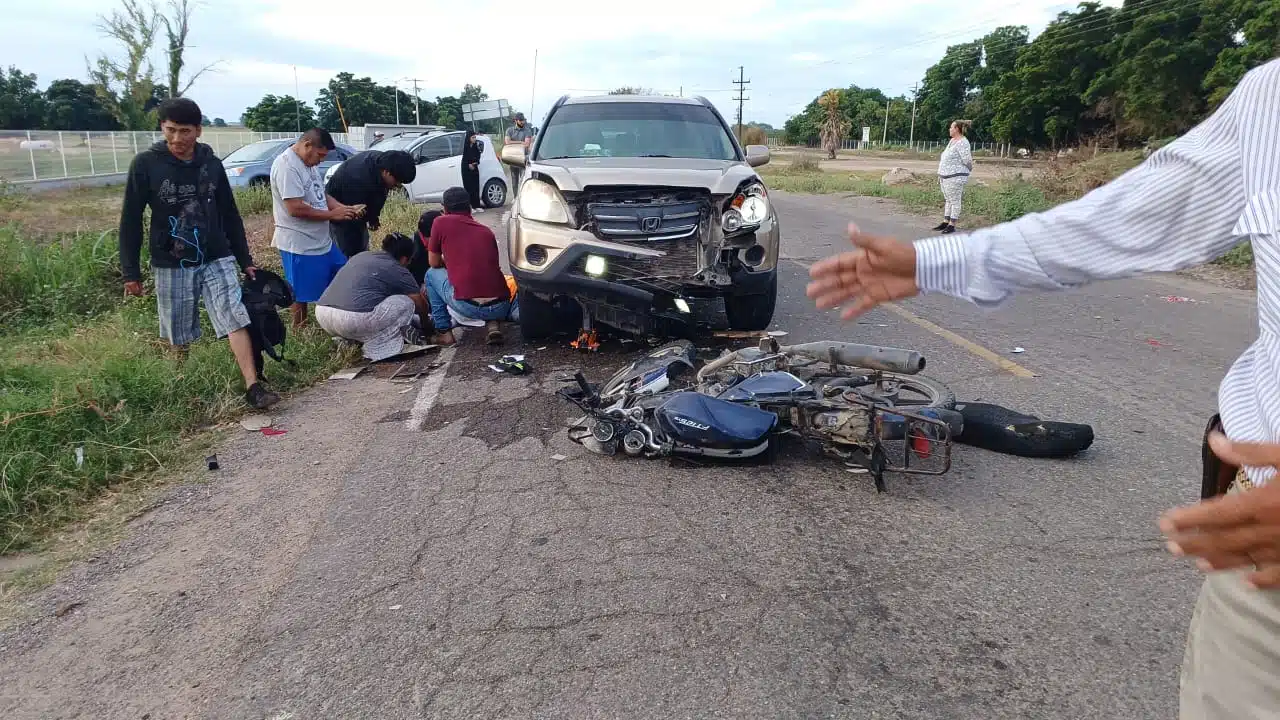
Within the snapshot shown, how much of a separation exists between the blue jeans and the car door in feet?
36.5

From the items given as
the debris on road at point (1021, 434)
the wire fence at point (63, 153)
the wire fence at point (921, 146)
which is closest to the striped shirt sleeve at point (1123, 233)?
the debris on road at point (1021, 434)

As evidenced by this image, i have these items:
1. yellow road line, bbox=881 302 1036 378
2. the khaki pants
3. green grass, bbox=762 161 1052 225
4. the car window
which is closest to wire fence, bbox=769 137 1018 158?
green grass, bbox=762 161 1052 225

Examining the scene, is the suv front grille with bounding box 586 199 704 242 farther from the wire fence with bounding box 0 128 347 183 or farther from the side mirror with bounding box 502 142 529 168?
the wire fence with bounding box 0 128 347 183

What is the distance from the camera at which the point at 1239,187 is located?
1323 mm

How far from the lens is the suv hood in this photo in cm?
587

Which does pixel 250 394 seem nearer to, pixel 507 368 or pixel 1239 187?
pixel 507 368

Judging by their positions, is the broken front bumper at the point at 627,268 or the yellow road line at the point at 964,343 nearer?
the broken front bumper at the point at 627,268

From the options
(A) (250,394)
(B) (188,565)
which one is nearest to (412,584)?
(B) (188,565)

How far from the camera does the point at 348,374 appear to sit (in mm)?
6461

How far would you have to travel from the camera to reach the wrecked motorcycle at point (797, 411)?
3.99m

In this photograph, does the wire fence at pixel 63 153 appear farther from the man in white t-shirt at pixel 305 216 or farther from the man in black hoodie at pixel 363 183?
the man in white t-shirt at pixel 305 216

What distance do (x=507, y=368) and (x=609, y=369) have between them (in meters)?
0.75

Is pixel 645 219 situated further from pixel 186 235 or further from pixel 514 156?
pixel 186 235

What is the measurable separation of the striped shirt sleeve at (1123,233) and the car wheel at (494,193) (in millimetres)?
17580
